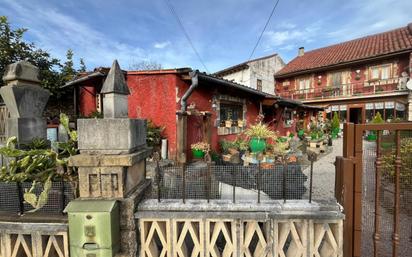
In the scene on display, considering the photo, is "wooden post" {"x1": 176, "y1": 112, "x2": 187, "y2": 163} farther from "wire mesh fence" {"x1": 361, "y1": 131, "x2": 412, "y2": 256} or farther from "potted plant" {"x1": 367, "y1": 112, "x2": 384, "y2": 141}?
"potted plant" {"x1": 367, "y1": 112, "x2": 384, "y2": 141}

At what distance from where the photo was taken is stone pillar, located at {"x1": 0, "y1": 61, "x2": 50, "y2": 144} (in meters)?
2.78

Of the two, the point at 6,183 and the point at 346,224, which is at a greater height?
the point at 6,183

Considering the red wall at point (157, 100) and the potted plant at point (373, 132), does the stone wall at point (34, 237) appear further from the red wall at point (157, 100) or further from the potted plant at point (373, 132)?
the potted plant at point (373, 132)

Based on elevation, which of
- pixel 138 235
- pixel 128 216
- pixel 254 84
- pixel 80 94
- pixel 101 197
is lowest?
pixel 138 235

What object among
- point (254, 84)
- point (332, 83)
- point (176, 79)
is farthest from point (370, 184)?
point (332, 83)

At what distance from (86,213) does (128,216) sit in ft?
0.95

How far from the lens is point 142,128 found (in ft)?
6.01

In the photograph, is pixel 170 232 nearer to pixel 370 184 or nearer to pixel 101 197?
pixel 101 197

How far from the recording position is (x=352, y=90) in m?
17.7

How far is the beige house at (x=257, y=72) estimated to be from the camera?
56.5 feet

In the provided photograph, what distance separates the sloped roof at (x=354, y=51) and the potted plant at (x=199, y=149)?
1744cm

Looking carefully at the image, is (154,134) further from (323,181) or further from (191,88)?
(323,181)

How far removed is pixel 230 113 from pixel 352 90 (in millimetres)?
15295

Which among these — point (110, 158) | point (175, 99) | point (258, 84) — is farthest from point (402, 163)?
→ point (258, 84)
